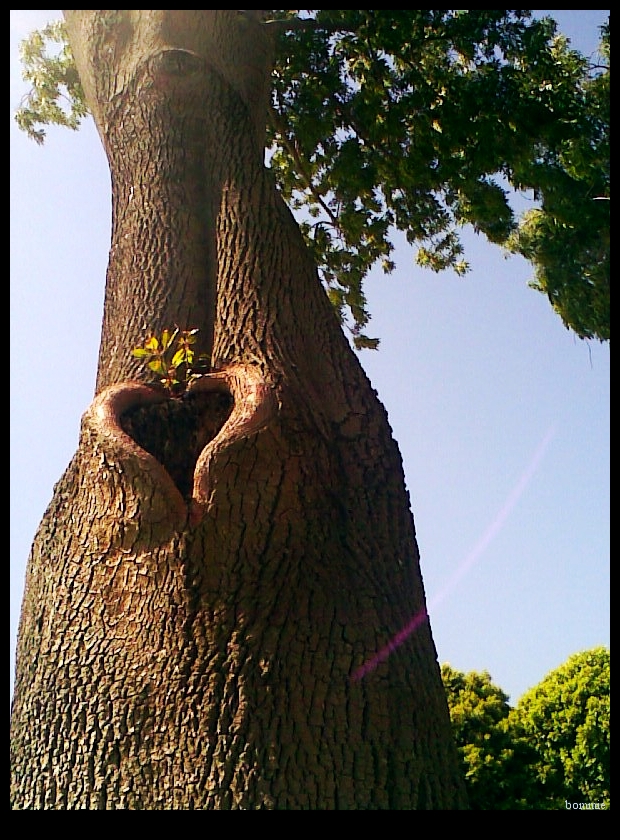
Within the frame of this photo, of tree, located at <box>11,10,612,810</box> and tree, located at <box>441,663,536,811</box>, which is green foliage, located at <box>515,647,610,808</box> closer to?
tree, located at <box>441,663,536,811</box>

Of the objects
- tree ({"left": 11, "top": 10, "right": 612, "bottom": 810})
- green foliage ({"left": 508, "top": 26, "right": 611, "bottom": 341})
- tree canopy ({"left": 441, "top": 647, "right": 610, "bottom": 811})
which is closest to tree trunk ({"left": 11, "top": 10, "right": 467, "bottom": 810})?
tree ({"left": 11, "top": 10, "right": 612, "bottom": 810})

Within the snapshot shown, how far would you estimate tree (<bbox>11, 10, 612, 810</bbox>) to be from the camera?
9.71 feet

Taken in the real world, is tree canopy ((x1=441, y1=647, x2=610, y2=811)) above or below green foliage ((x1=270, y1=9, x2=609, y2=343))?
below

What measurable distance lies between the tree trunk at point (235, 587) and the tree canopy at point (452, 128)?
3373mm

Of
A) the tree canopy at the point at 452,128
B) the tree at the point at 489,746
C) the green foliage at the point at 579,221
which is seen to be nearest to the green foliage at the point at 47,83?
the tree canopy at the point at 452,128

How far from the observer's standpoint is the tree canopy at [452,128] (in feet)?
22.2

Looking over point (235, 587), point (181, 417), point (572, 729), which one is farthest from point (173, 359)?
point (572, 729)

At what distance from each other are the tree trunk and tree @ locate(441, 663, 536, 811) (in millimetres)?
9138

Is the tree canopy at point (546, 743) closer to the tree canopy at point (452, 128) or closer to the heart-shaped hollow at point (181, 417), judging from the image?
the tree canopy at point (452, 128)

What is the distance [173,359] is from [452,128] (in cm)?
449

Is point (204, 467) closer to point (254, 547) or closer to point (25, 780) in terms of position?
point (254, 547)

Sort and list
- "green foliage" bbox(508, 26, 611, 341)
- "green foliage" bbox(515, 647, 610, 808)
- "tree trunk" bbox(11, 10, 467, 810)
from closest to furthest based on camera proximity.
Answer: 1. "tree trunk" bbox(11, 10, 467, 810)
2. "green foliage" bbox(508, 26, 611, 341)
3. "green foliage" bbox(515, 647, 610, 808)

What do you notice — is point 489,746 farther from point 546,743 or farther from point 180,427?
point 180,427
